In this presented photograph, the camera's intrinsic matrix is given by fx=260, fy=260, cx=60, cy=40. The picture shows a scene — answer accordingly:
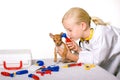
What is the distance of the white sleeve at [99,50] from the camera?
1162 millimetres

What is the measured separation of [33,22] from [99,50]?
1.41 ft

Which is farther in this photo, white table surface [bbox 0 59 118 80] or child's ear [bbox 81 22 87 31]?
child's ear [bbox 81 22 87 31]

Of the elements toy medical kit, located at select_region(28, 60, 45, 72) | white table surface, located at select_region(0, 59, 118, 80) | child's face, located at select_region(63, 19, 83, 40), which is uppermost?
child's face, located at select_region(63, 19, 83, 40)

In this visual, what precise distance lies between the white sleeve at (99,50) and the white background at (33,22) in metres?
0.29

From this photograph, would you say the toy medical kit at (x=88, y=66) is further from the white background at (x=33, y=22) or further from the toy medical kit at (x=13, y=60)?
the white background at (x=33, y=22)

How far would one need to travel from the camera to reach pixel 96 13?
1463mm

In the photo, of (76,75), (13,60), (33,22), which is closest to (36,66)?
(13,60)

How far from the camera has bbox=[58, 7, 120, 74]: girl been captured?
1169 millimetres

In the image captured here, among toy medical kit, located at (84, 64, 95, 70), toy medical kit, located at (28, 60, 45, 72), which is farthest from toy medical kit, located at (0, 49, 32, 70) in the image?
toy medical kit, located at (84, 64, 95, 70)

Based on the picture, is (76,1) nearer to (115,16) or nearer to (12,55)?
(115,16)

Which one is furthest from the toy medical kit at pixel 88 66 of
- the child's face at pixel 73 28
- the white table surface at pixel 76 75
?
the child's face at pixel 73 28

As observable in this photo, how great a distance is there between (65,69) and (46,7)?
1.48ft

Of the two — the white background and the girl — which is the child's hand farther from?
the white background

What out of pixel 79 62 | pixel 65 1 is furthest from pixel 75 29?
pixel 65 1
